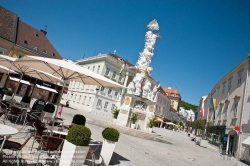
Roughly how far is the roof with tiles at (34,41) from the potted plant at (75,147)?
34409 mm

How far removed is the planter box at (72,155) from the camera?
4.59 m

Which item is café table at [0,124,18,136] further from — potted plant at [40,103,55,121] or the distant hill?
the distant hill

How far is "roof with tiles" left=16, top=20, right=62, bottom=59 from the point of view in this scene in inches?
1389

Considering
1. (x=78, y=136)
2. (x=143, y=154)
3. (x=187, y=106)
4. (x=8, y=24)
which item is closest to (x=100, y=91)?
(x=8, y=24)

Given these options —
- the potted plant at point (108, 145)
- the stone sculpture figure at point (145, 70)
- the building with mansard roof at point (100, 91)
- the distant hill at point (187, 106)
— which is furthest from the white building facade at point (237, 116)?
the distant hill at point (187, 106)

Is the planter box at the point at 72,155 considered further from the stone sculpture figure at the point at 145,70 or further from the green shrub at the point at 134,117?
the stone sculpture figure at the point at 145,70

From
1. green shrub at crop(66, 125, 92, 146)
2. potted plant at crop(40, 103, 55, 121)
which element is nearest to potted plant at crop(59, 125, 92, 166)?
green shrub at crop(66, 125, 92, 146)

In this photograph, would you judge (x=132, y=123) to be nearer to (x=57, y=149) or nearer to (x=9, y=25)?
(x=57, y=149)

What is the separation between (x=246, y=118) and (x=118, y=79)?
31428 mm

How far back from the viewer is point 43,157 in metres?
5.58

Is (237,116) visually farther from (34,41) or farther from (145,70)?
(34,41)

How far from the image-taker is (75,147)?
4.66 m

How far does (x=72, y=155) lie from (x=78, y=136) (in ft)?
1.54

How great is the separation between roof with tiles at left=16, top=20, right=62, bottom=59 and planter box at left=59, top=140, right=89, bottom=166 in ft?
113
